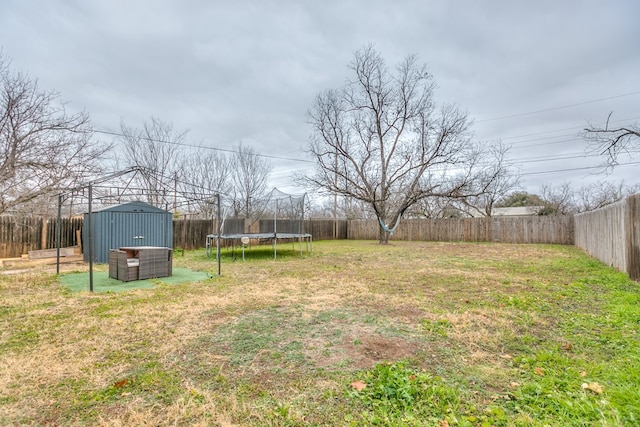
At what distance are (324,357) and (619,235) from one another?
656 cm

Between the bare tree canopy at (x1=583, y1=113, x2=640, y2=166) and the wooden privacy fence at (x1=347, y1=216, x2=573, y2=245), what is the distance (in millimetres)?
3878

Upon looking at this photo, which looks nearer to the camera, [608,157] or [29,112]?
[29,112]

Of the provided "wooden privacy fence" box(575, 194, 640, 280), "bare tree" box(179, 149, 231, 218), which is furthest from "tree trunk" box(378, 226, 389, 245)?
"bare tree" box(179, 149, 231, 218)

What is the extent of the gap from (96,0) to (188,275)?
6751mm

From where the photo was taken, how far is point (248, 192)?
19719mm

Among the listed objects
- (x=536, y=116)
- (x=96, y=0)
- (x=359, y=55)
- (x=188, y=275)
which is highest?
(x=359, y=55)

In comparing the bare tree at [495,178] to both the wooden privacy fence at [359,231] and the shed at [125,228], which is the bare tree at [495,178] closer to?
the wooden privacy fence at [359,231]

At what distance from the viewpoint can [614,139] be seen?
11.0 m

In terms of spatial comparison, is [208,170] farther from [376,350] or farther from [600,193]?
[600,193]

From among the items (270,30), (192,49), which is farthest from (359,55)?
(192,49)

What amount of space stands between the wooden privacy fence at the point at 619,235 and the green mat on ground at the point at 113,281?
7.61 metres

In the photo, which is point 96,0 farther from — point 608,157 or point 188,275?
point 608,157

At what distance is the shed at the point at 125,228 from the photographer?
29.3 feet

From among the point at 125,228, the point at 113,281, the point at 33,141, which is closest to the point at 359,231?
the point at 125,228
